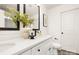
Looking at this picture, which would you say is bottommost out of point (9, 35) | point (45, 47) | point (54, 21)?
point (45, 47)

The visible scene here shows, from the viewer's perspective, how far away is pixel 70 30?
1.02 meters

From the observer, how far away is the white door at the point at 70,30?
98 cm

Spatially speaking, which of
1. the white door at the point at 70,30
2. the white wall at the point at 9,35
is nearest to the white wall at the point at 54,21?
the white door at the point at 70,30

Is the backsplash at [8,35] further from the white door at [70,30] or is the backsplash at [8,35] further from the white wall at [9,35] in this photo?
the white door at [70,30]

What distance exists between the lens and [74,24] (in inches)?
39.3

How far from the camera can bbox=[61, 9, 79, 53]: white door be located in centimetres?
98

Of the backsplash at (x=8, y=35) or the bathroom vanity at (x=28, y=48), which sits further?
the backsplash at (x=8, y=35)

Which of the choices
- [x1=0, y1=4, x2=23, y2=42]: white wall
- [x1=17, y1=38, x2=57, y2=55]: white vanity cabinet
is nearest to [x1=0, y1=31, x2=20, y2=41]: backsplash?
[x1=0, y1=4, x2=23, y2=42]: white wall

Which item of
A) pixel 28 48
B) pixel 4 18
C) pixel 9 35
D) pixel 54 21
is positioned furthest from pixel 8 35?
pixel 54 21

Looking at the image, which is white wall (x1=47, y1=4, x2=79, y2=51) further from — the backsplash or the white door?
the backsplash

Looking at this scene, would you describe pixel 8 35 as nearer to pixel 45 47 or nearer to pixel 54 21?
pixel 45 47

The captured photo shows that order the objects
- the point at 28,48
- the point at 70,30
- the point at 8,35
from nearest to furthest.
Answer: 1. the point at 28,48
2. the point at 70,30
3. the point at 8,35
